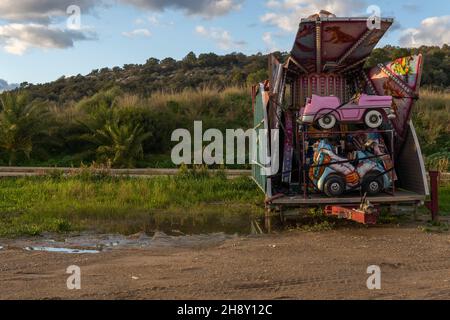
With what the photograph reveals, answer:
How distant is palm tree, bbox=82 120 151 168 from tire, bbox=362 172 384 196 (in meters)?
12.4

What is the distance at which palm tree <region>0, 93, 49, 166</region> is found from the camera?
22000 millimetres

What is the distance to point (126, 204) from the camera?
13383mm

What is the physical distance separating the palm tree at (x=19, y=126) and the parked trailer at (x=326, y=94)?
43.9 feet

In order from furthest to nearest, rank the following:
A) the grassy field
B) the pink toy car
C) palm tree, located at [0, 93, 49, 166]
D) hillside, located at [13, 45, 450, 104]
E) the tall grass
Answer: hillside, located at [13, 45, 450, 104] → the tall grass → palm tree, located at [0, 93, 49, 166] → the grassy field → the pink toy car

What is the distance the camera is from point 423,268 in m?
7.30

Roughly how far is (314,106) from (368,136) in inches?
52.1

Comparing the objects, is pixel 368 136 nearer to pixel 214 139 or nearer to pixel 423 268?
pixel 423 268

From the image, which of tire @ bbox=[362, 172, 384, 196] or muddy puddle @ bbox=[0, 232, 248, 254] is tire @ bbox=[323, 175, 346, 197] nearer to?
tire @ bbox=[362, 172, 384, 196]

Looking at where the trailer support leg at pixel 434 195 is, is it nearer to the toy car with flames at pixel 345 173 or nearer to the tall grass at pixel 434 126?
the toy car with flames at pixel 345 173

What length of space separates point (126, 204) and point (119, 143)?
8.20 m

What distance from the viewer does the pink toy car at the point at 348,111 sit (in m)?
10.4

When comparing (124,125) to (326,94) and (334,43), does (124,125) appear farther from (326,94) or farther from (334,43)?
(334,43)

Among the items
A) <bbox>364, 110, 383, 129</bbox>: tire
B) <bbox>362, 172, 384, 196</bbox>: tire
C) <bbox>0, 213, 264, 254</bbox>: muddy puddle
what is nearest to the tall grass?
<bbox>364, 110, 383, 129</bbox>: tire

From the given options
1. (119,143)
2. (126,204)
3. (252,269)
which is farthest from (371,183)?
(119,143)
